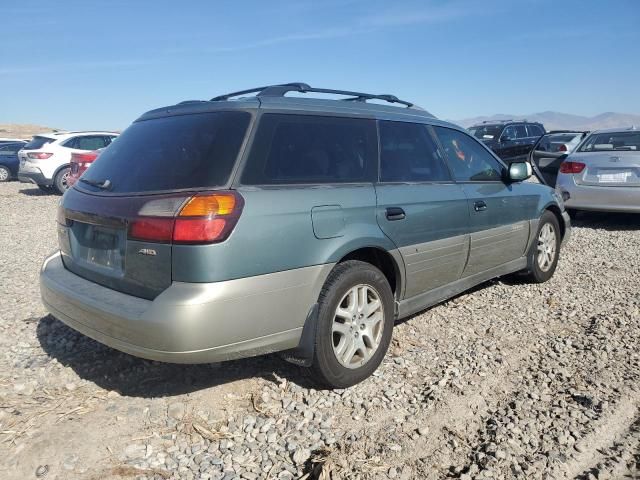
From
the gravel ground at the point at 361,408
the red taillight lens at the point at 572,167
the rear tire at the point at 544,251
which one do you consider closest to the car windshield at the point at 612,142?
the red taillight lens at the point at 572,167

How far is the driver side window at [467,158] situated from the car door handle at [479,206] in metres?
0.21

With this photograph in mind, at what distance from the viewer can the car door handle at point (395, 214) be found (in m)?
3.33

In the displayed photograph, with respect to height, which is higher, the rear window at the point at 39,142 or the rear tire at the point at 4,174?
the rear window at the point at 39,142

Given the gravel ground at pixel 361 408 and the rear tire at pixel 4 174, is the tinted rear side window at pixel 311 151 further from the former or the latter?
the rear tire at pixel 4 174

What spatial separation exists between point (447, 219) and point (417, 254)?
0.45 m

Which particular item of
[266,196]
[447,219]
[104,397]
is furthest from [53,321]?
[447,219]

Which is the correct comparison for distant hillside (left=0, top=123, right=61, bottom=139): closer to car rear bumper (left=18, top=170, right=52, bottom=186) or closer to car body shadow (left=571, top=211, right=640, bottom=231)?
car rear bumper (left=18, top=170, right=52, bottom=186)

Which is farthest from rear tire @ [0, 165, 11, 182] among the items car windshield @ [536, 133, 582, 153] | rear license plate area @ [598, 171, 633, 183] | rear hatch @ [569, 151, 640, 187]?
rear license plate area @ [598, 171, 633, 183]

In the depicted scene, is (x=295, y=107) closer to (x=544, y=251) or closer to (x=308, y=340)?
(x=308, y=340)

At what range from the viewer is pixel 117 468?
8.02 feet

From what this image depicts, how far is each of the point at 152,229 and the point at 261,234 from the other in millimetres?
529

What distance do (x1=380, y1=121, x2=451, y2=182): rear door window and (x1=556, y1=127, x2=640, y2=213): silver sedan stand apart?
16.2ft

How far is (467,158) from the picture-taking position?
14.5 ft

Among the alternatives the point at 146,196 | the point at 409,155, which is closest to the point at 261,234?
the point at 146,196
